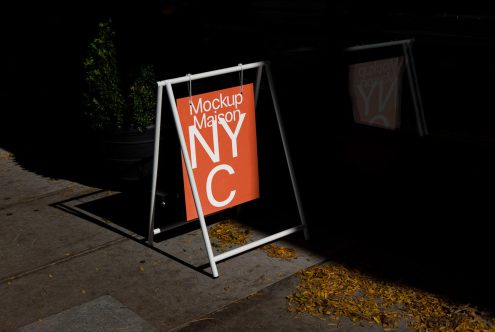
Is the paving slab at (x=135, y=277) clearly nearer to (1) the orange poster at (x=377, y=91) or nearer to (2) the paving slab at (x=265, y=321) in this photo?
(2) the paving slab at (x=265, y=321)

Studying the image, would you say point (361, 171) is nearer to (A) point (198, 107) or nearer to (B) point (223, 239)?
(B) point (223, 239)

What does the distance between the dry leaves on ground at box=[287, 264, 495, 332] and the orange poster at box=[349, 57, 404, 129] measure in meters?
2.21

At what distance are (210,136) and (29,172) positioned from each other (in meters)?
3.48

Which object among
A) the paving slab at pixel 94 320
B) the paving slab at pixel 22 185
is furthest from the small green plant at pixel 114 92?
the paving slab at pixel 94 320

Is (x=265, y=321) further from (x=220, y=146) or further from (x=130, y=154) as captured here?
(x=130, y=154)

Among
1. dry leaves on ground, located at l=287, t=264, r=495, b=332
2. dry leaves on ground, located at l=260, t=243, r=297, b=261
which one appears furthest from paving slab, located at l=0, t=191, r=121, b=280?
dry leaves on ground, located at l=287, t=264, r=495, b=332

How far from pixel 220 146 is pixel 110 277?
1376 millimetres

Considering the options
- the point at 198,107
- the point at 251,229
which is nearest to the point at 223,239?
the point at 251,229

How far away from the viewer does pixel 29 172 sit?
315 inches

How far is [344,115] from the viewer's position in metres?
8.53

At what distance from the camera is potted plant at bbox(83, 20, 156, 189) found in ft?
22.7

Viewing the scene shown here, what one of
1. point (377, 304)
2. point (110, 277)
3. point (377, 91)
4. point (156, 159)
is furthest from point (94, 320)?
point (377, 91)

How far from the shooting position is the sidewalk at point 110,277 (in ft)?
15.8

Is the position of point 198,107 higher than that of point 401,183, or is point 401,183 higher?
point 198,107
